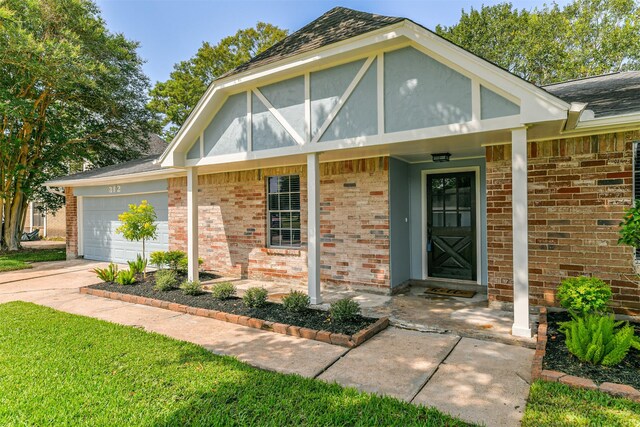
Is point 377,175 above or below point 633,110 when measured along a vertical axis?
below

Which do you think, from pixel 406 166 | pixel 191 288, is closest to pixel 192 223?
pixel 191 288

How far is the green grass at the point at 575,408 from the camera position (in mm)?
2633

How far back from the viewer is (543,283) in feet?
17.6

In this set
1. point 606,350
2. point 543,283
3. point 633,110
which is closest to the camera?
point 606,350

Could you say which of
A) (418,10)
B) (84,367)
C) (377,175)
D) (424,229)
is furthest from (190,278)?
(418,10)

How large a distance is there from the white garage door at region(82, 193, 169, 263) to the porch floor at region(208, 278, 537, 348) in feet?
14.4

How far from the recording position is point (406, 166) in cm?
762

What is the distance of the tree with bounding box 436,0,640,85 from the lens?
2067 centimetres

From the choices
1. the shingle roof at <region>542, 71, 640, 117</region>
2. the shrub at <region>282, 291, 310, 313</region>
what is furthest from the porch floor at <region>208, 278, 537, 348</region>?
the shingle roof at <region>542, 71, 640, 117</region>

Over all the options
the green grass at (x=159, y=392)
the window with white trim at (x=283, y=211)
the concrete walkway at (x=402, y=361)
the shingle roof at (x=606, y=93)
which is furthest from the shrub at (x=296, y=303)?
the shingle roof at (x=606, y=93)

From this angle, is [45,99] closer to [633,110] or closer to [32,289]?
[32,289]

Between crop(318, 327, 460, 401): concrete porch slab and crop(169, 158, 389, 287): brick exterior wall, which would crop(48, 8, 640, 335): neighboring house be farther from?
crop(318, 327, 460, 401): concrete porch slab

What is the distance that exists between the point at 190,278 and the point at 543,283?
21.9ft

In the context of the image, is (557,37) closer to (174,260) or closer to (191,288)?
(174,260)
